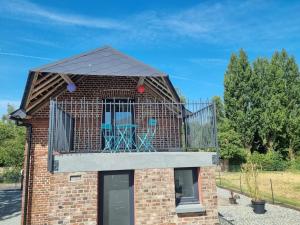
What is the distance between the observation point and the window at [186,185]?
23.3 feet

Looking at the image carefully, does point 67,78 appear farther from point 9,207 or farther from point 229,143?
point 229,143

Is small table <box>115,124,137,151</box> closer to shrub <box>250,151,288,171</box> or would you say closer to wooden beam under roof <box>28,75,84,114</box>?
wooden beam under roof <box>28,75,84,114</box>

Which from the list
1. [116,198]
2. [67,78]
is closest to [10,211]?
[67,78]

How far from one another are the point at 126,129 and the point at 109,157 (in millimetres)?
2215

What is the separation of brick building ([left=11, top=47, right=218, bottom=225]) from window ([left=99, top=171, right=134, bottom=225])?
25mm

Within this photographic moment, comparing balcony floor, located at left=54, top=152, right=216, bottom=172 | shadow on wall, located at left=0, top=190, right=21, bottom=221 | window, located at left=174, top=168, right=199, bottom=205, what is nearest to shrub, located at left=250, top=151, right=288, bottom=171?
shadow on wall, located at left=0, top=190, right=21, bottom=221

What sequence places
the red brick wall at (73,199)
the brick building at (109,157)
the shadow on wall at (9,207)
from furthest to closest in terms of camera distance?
the shadow on wall at (9,207), the brick building at (109,157), the red brick wall at (73,199)

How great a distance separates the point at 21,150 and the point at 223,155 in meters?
23.5

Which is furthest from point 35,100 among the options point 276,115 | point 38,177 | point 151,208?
point 276,115

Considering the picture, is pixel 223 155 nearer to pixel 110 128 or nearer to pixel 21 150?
pixel 21 150

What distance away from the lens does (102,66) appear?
8.98 metres

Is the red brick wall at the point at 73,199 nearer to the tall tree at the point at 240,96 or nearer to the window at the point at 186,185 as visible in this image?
the window at the point at 186,185

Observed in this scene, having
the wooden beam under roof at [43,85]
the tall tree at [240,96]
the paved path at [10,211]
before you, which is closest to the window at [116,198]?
the wooden beam under roof at [43,85]

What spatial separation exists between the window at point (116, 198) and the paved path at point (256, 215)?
16.9 ft
